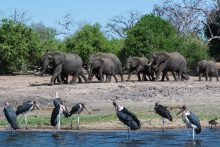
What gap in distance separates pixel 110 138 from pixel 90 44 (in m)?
31.7

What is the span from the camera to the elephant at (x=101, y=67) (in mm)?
36688

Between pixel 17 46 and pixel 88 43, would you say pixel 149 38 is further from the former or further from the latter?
pixel 17 46

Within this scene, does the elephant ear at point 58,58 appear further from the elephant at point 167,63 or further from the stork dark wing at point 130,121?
the stork dark wing at point 130,121

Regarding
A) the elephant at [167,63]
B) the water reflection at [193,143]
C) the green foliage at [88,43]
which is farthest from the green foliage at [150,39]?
the water reflection at [193,143]

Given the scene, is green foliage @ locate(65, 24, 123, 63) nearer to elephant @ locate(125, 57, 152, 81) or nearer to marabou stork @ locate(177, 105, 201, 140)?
elephant @ locate(125, 57, 152, 81)

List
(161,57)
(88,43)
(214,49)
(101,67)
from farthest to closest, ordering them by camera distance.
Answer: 1. (214,49)
2. (88,43)
3. (161,57)
4. (101,67)

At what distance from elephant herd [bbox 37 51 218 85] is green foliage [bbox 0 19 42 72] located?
642 centimetres

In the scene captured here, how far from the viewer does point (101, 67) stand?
120ft

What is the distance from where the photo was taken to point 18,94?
2795cm

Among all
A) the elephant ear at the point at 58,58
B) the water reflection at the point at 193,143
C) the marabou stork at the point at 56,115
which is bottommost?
the water reflection at the point at 193,143

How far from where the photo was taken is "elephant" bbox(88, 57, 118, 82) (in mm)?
36688

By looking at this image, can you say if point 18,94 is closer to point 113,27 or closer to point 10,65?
point 10,65

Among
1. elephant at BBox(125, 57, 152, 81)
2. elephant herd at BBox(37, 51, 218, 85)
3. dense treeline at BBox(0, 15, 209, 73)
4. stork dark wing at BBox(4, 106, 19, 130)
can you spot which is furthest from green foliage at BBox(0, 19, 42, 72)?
stork dark wing at BBox(4, 106, 19, 130)

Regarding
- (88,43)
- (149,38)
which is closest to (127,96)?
(149,38)
